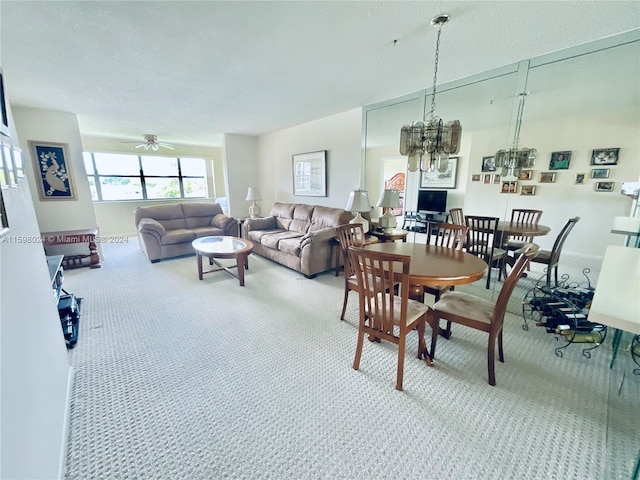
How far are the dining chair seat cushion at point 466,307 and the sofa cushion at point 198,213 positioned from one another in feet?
16.0

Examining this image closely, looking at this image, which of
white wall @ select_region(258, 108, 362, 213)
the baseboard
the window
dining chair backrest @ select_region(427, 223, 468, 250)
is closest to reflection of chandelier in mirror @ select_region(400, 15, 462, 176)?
dining chair backrest @ select_region(427, 223, 468, 250)

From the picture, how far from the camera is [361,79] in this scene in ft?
9.52

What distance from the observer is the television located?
345 cm

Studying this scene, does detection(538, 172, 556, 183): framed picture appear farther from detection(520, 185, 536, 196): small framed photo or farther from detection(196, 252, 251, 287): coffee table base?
detection(196, 252, 251, 287): coffee table base

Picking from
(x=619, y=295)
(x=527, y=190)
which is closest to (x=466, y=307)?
(x=619, y=295)

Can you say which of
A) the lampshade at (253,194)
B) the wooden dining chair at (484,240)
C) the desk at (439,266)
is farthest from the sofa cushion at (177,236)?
the wooden dining chair at (484,240)

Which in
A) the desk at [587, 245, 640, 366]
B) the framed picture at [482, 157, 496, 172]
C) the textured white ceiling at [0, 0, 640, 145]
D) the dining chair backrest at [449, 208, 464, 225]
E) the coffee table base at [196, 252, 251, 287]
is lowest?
the coffee table base at [196, 252, 251, 287]

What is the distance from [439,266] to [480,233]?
1.44 m

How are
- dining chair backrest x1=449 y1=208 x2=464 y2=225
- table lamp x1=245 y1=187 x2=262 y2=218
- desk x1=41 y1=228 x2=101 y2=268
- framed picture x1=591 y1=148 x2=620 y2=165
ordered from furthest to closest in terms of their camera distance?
table lamp x1=245 y1=187 x2=262 y2=218 < desk x1=41 y1=228 x2=101 y2=268 < dining chair backrest x1=449 y1=208 x2=464 y2=225 < framed picture x1=591 y1=148 x2=620 y2=165

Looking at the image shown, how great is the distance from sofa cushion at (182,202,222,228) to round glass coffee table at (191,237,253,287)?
4.61ft

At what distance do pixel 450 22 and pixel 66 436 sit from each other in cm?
351

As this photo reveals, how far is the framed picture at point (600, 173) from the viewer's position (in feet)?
7.74

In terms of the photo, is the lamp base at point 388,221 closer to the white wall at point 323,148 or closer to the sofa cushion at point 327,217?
the sofa cushion at point 327,217

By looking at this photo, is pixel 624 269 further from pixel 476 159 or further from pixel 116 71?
pixel 116 71
